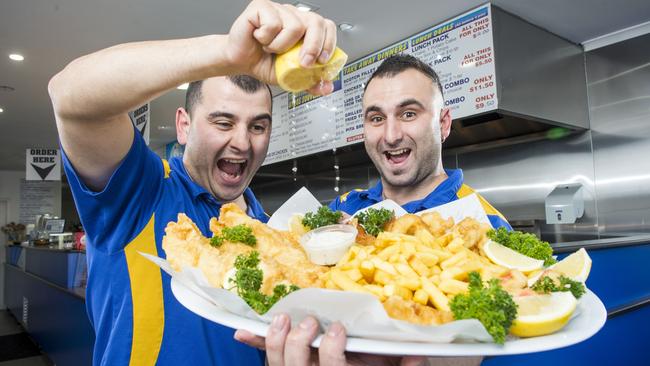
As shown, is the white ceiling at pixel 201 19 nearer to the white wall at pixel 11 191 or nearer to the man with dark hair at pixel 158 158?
the man with dark hair at pixel 158 158

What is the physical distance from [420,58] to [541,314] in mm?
4132

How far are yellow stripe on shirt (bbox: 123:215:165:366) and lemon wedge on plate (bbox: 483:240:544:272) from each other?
1.07 metres

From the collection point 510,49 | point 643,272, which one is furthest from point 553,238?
point 510,49

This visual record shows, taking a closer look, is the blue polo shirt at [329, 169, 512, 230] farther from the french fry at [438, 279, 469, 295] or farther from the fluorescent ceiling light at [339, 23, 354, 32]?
the fluorescent ceiling light at [339, 23, 354, 32]

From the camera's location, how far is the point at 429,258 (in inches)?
44.3

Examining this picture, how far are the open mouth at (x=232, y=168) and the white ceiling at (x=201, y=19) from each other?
249 cm

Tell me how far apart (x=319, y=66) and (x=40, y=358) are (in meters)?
7.29

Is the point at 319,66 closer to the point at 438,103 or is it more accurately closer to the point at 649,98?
the point at 438,103

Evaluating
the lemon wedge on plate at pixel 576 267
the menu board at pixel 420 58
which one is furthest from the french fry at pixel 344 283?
the menu board at pixel 420 58

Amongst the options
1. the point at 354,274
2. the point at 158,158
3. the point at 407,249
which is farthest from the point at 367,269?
the point at 158,158

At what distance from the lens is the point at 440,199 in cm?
215

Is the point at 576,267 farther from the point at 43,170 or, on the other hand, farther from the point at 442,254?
the point at 43,170

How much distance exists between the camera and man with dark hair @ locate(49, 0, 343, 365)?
40.0 inches

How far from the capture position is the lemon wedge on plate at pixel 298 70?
3.10ft
